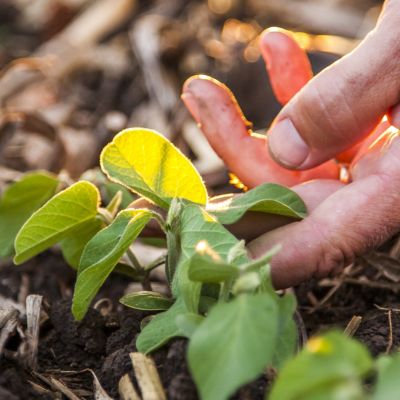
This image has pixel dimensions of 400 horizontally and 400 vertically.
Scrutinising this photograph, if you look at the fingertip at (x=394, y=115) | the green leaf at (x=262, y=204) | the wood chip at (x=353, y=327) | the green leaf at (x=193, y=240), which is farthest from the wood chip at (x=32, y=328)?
the fingertip at (x=394, y=115)

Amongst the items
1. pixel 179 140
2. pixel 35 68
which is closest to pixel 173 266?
pixel 179 140

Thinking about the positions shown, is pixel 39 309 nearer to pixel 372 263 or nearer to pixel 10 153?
pixel 372 263

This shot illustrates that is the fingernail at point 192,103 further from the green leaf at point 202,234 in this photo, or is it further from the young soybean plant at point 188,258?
the green leaf at point 202,234

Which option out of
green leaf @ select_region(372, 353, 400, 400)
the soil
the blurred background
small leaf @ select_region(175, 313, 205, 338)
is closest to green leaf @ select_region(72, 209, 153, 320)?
the soil

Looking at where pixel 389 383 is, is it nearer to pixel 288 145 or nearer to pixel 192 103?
pixel 288 145

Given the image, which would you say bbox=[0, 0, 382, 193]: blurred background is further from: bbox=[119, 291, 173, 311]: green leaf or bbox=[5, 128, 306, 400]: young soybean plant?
bbox=[119, 291, 173, 311]: green leaf

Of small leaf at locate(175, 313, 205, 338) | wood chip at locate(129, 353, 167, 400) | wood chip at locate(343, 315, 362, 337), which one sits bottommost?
wood chip at locate(343, 315, 362, 337)
